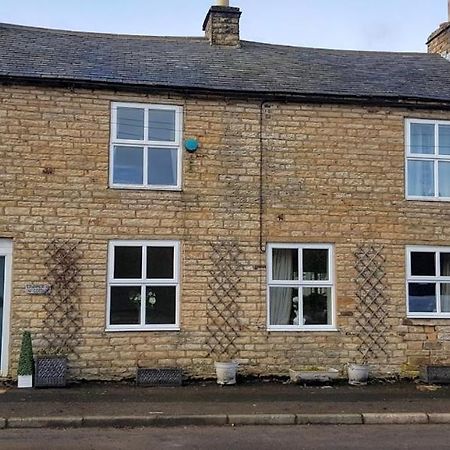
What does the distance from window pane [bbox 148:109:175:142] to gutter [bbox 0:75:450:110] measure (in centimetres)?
39

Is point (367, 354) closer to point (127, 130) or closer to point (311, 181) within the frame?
point (311, 181)

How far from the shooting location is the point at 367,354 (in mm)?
12352

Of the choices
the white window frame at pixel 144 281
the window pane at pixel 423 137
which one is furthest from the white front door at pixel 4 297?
the window pane at pixel 423 137

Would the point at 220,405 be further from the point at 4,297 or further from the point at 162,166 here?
the point at 162,166

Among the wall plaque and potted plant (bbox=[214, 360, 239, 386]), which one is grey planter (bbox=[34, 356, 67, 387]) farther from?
potted plant (bbox=[214, 360, 239, 386])

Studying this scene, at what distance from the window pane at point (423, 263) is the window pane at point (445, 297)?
1.20 feet

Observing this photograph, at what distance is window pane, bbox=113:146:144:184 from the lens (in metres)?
12.2

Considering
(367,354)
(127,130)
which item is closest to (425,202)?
(367,354)

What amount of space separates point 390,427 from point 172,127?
21.5 feet

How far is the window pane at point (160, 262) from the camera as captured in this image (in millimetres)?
12117

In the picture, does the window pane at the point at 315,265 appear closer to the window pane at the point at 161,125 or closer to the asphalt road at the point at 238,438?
the window pane at the point at 161,125

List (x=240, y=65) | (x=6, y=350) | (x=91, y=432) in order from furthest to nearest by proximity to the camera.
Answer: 1. (x=240, y=65)
2. (x=6, y=350)
3. (x=91, y=432)

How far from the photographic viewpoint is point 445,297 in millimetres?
12898

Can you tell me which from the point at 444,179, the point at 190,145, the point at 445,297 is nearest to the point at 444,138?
the point at 444,179
